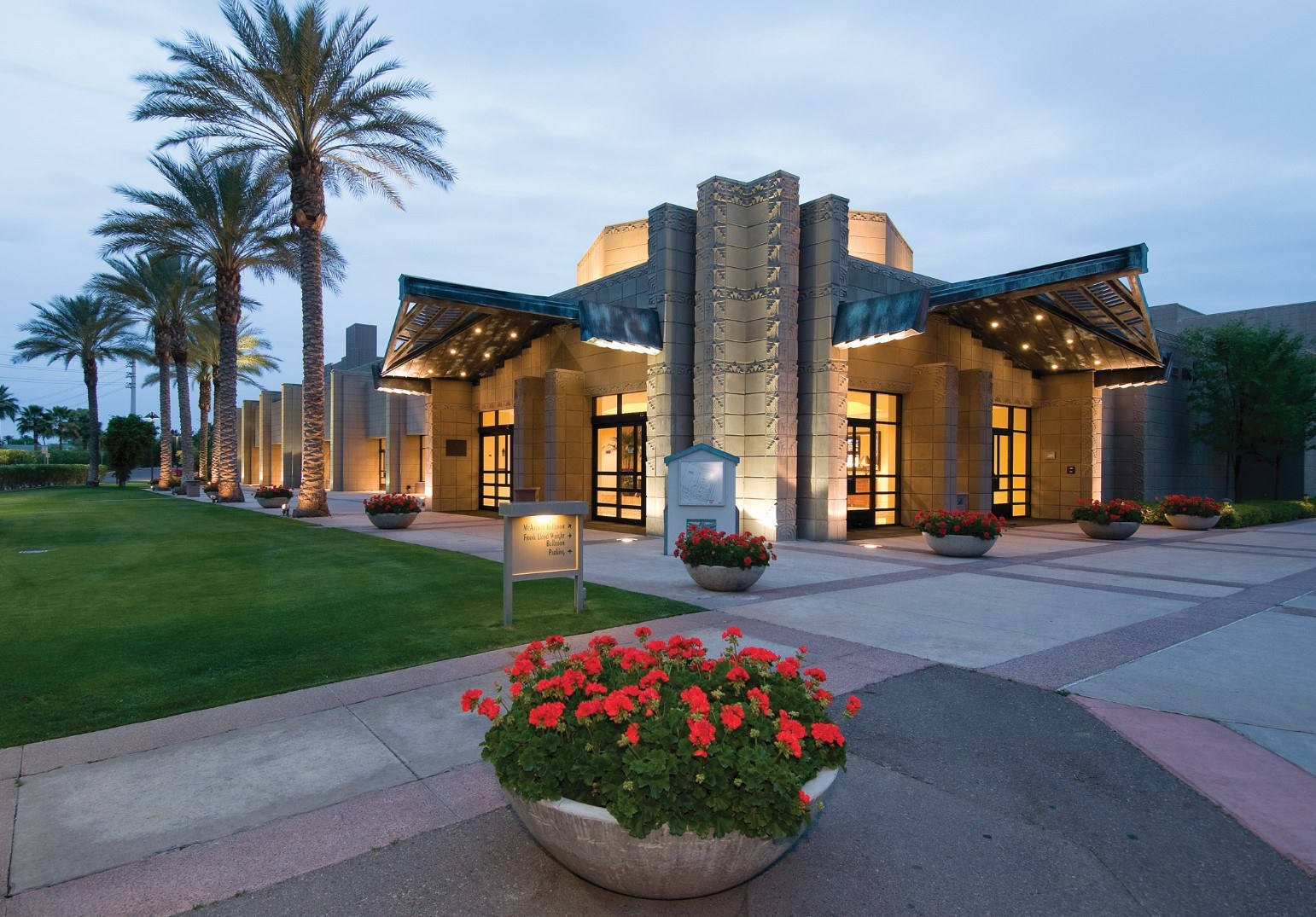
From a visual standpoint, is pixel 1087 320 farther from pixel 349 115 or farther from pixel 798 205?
pixel 349 115

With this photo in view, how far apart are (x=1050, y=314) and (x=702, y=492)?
11.2 metres

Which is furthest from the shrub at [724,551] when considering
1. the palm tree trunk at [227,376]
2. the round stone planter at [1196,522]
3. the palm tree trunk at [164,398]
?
the palm tree trunk at [164,398]

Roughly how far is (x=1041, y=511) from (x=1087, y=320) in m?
9.44

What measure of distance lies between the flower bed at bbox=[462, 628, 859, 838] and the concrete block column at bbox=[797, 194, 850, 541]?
13.6 m

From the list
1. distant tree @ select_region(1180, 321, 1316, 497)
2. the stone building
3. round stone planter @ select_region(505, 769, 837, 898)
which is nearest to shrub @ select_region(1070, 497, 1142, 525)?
the stone building

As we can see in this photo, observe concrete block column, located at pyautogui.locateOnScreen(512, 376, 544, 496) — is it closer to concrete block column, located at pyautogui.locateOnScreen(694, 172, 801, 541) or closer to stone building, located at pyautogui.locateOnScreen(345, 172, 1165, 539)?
stone building, located at pyautogui.locateOnScreen(345, 172, 1165, 539)

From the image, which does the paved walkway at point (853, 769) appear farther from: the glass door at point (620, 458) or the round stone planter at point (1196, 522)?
the round stone planter at point (1196, 522)

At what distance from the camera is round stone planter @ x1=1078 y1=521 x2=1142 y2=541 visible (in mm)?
17594

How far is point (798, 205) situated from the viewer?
56.4ft

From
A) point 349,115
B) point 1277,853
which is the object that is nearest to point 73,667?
point 1277,853

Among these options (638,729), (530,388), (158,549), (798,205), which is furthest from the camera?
(530,388)

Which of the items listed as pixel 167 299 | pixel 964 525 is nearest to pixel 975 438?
pixel 964 525

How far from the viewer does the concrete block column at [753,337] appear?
54.9 feet

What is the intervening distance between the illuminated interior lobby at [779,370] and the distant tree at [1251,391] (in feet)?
19.9
